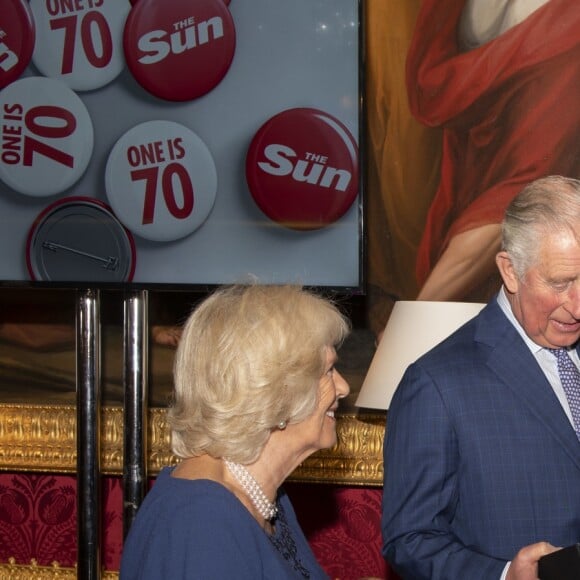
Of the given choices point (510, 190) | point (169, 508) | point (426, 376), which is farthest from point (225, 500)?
point (510, 190)

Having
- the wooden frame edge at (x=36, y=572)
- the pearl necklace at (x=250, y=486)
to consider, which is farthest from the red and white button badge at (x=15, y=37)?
the pearl necklace at (x=250, y=486)

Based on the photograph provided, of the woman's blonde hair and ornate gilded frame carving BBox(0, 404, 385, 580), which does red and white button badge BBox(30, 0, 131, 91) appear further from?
the woman's blonde hair

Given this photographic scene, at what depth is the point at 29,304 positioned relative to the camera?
4.11 m

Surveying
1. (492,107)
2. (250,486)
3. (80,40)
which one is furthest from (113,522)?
(250,486)

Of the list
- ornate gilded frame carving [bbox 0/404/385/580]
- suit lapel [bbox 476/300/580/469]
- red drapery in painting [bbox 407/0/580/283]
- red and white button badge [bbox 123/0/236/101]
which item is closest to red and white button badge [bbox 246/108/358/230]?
red and white button badge [bbox 123/0/236/101]

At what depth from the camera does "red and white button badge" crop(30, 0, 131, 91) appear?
11.8 feet

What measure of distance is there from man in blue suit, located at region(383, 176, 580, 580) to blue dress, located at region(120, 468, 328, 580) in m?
0.38

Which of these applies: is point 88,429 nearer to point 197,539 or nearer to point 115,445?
point 115,445

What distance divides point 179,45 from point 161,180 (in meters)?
0.46

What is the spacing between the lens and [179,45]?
11.8 feet

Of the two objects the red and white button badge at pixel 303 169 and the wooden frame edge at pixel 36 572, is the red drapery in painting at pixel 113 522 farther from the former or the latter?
the red and white button badge at pixel 303 169

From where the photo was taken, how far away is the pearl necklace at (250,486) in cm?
201

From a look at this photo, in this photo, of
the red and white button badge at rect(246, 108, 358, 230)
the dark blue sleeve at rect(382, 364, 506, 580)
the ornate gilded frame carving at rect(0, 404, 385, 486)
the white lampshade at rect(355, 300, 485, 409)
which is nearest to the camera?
the dark blue sleeve at rect(382, 364, 506, 580)

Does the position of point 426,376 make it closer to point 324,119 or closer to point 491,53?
point 324,119
